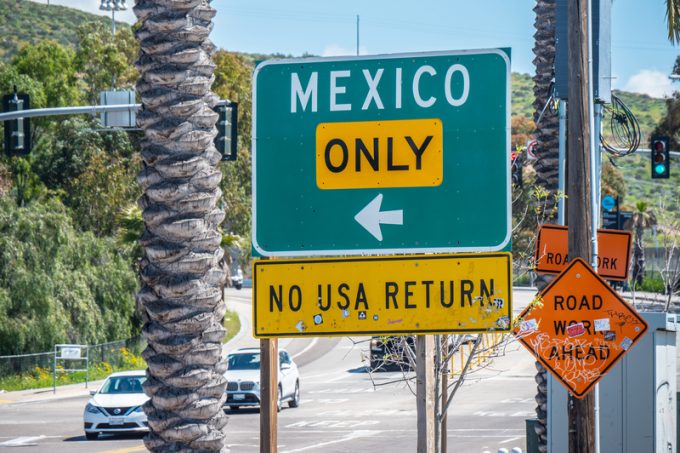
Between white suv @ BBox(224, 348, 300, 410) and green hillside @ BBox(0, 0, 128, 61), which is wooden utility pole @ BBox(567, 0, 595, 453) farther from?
green hillside @ BBox(0, 0, 128, 61)

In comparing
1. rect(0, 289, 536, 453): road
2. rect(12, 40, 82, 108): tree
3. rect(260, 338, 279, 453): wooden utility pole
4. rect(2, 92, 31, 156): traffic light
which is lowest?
rect(0, 289, 536, 453): road

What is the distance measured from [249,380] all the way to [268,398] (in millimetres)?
17122

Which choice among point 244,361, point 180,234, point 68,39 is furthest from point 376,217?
point 68,39

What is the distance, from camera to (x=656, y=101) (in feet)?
535

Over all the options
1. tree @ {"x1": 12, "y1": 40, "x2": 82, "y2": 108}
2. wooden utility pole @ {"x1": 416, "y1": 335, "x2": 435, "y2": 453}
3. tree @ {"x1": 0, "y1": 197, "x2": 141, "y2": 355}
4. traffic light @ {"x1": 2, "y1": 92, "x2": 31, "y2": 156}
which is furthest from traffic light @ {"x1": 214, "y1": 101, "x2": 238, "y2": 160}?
tree @ {"x1": 12, "y1": 40, "x2": 82, "y2": 108}

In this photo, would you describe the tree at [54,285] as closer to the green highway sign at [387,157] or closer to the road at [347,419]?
the road at [347,419]

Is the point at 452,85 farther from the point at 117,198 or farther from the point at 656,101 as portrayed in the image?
the point at 656,101

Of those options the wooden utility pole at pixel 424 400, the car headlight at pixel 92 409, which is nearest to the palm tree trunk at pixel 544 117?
the wooden utility pole at pixel 424 400

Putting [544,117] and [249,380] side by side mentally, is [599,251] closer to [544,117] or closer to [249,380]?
[544,117]

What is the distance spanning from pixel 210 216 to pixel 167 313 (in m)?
0.88

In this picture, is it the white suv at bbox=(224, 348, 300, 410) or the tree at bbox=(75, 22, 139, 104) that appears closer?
the white suv at bbox=(224, 348, 300, 410)

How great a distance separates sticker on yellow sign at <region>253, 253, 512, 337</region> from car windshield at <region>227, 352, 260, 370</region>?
83.3 feet

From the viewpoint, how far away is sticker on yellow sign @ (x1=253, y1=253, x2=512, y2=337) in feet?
18.5

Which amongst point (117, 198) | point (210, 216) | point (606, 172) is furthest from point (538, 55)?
point (606, 172)
